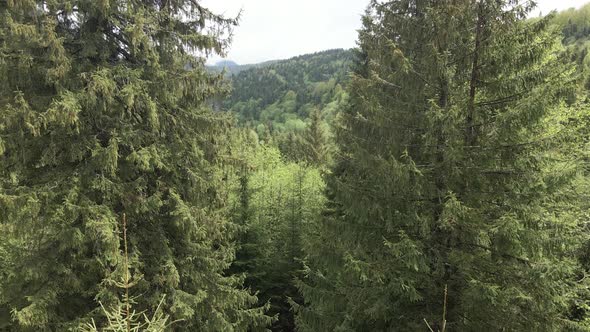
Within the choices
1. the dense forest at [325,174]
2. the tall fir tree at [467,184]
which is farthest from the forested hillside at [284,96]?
the tall fir tree at [467,184]

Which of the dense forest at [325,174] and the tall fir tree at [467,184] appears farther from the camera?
the dense forest at [325,174]

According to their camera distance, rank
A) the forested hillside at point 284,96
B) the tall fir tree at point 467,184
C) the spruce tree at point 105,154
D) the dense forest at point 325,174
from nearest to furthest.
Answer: the tall fir tree at point 467,184, the dense forest at point 325,174, the spruce tree at point 105,154, the forested hillside at point 284,96

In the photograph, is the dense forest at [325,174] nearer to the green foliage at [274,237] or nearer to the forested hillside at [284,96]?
the green foliage at [274,237]

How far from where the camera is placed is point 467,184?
22.7ft

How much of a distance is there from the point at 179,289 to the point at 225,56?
18.3 feet

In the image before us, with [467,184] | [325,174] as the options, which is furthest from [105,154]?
[467,184]

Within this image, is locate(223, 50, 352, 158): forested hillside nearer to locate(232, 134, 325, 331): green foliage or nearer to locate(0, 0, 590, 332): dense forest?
locate(232, 134, 325, 331): green foliage

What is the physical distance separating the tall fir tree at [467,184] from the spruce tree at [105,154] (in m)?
3.65

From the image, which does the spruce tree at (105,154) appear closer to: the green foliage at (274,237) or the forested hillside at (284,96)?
the green foliage at (274,237)

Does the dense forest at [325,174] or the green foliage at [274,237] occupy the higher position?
the dense forest at [325,174]

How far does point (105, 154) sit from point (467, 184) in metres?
6.84

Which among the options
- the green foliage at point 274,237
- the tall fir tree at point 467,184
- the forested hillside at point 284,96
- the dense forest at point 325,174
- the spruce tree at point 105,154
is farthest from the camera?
the forested hillside at point 284,96

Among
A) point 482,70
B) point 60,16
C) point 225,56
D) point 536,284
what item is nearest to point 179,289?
point 225,56

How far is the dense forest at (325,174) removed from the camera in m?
6.34
